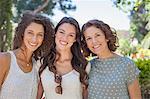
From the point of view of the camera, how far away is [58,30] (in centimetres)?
380

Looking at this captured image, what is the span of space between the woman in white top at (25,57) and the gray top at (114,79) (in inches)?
22.8

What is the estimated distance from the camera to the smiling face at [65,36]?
373 cm

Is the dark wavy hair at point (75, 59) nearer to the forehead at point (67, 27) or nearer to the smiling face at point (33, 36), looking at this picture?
the forehead at point (67, 27)

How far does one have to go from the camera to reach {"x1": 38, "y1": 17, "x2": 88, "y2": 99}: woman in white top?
3688mm

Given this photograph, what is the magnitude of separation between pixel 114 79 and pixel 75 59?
517 mm

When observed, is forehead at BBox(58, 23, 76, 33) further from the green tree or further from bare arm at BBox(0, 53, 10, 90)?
the green tree

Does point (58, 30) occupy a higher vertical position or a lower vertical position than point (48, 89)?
higher

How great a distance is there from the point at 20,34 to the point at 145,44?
939 inches

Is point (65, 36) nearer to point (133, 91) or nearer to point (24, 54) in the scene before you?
point (24, 54)

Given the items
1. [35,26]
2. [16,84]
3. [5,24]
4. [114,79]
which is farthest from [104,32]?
[5,24]

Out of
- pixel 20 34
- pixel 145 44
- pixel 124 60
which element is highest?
pixel 20 34

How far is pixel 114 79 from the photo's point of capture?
3.63 metres

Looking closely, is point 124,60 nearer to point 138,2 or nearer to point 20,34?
point 20,34

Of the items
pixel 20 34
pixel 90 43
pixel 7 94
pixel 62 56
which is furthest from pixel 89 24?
pixel 7 94
